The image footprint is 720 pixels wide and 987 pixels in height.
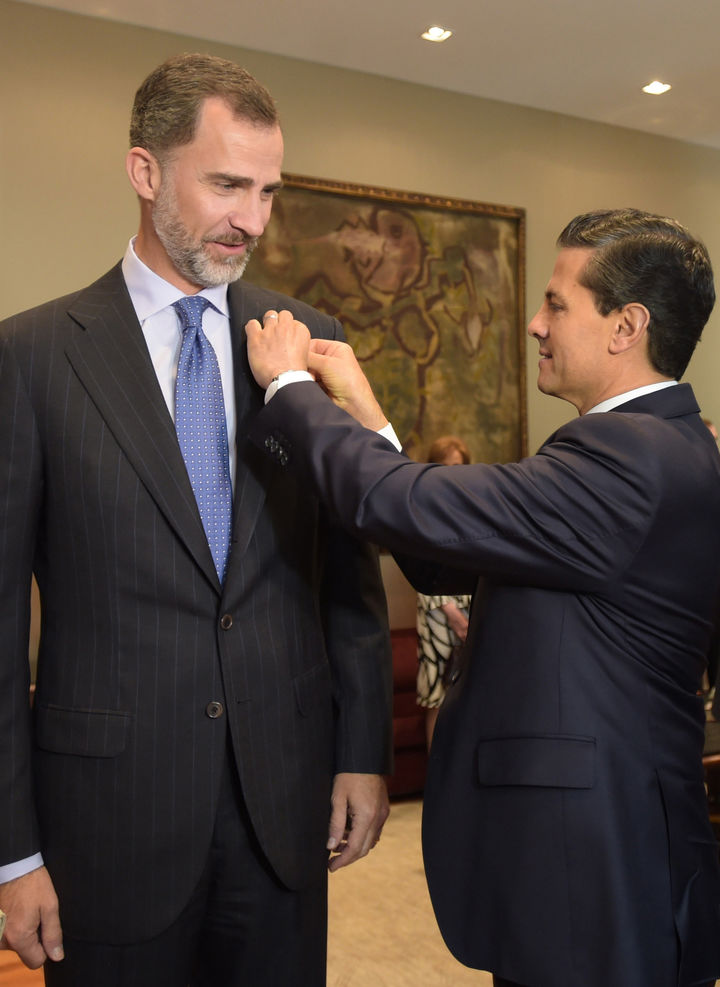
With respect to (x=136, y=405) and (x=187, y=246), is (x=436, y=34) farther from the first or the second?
(x=136, y=405)

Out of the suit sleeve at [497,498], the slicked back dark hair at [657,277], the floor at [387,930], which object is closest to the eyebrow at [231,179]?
the suit sleeve at [497,498]

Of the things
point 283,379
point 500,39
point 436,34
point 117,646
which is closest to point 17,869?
point 117,646

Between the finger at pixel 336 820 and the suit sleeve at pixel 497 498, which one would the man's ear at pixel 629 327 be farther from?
the finger at pixel 336 820

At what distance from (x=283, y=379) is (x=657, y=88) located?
5748mm

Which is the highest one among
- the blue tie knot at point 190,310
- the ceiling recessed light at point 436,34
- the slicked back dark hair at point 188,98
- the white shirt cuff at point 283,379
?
the ceiling recessed light at point 436,34

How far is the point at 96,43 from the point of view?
213 inches

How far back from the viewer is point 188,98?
5.77ft

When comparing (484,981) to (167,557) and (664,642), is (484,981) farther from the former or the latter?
(167,557)

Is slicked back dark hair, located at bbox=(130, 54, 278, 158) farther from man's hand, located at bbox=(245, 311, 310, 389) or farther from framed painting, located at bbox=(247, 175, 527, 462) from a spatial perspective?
framed painting, located at bbox=(247, 175, 527, 462)

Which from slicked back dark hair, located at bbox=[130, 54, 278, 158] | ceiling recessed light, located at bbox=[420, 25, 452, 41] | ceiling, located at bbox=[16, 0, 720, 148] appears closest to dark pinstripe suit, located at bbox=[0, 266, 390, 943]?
slicked back dark hair, located at bbox=[130, 54, 278, 158]

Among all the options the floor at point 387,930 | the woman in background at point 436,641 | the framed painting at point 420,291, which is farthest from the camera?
the framed painting at point 420,291

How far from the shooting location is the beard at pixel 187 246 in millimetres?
1774

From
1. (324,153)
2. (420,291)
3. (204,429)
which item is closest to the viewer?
(204,429)

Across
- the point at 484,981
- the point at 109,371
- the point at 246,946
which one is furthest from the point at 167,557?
the point at 484,981
